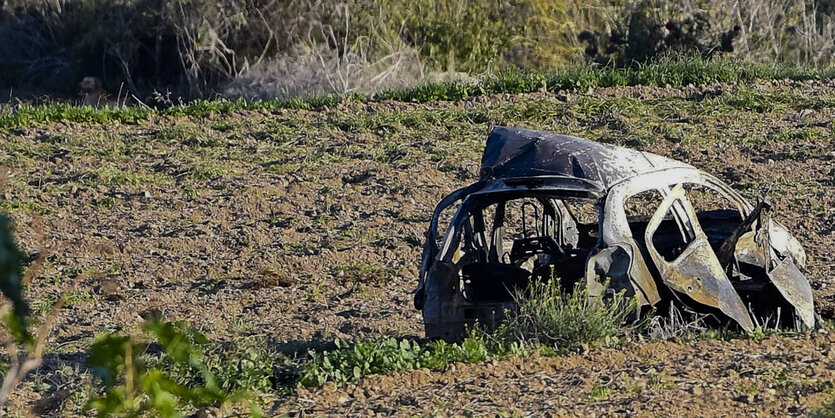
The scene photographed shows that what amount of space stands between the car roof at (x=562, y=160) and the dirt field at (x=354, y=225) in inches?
44.6

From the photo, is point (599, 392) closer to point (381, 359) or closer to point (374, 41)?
point (381, 359)

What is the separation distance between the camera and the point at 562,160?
8.29m

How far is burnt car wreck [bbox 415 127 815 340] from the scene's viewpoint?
8141 mm

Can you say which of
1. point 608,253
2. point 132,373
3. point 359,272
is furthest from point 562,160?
point 132,373

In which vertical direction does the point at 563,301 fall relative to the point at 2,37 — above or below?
above

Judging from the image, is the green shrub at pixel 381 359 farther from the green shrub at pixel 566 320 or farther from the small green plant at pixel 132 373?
the small green plant at pixel 132 373

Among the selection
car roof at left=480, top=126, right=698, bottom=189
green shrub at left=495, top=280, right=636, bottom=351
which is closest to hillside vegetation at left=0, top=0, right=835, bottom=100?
car roof at left=480, top=126, right=698, bottom=189

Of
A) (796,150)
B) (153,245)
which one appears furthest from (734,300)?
(796,150)

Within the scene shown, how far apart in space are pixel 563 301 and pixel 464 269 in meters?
0.75

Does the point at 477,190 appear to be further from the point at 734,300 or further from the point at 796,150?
the point at 796,150

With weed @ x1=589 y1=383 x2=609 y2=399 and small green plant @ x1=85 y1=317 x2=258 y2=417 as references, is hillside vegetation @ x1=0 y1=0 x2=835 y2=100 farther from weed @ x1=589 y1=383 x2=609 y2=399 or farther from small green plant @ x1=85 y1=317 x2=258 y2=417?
small green plant @ x1=85 y1=317 x2=258 y2=417

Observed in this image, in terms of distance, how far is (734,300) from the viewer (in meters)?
8.43

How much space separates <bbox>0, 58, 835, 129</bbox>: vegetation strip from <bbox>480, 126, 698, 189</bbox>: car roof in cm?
958

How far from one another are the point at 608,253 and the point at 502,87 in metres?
10.5
